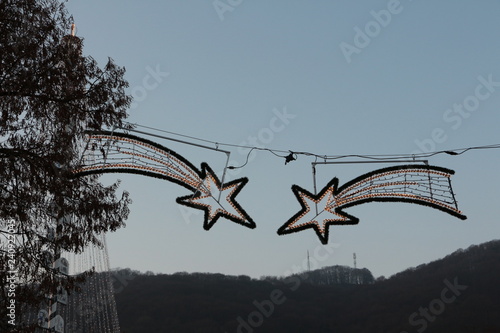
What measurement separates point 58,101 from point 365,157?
447cm

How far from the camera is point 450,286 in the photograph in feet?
254

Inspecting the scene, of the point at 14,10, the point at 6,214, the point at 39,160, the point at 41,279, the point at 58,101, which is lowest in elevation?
the point at 41,279

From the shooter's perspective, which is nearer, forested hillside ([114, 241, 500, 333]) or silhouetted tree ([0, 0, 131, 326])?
silhouetted tree ([0, 0, 131, 326])

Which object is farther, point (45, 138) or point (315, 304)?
point (315, 304)

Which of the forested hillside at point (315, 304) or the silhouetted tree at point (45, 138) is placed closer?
the silhouetted tree at point (45, 138)

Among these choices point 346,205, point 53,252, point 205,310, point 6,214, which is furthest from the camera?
point 205,310

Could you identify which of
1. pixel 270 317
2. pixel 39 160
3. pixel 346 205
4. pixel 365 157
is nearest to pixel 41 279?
pixel 39 160

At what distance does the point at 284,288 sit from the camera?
81938 mm

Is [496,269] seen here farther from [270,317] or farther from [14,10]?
[14,10]

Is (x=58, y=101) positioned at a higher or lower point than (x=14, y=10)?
lower

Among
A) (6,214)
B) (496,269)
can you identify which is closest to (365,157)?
(6,214)

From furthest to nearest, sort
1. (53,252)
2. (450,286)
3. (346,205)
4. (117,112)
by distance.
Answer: (450,286) → (346,205) → (117,112) → (53,252)

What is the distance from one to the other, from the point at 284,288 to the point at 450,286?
2237 cm

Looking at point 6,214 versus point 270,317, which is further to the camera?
point 270,317
